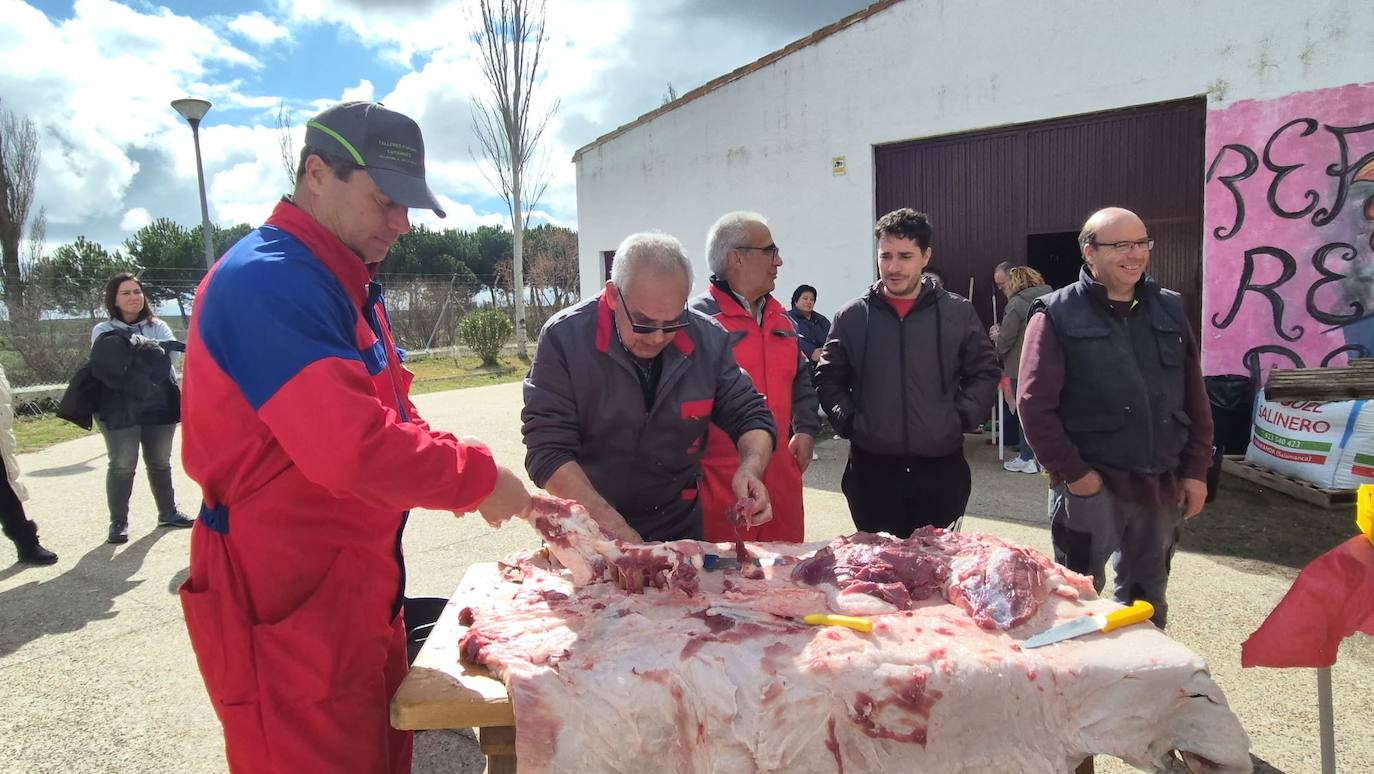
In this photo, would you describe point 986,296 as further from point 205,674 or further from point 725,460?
point 205,674

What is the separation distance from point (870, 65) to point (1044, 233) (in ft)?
9.03

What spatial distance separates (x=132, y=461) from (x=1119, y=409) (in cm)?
640

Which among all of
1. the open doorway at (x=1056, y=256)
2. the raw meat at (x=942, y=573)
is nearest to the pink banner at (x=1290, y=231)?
the open doorway at (x=1056, y=256)

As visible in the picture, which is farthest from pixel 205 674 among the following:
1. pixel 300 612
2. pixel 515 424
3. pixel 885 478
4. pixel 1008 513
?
pixel 515 424

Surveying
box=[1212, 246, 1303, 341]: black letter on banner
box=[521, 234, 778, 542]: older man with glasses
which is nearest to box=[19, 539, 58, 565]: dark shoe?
box=[521, 234, 778, 542]: older man with glasses

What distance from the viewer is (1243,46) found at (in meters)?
6.82

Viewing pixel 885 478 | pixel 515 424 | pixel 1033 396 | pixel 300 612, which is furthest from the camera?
pixel 515 424

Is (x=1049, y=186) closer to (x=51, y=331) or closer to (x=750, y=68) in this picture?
(x=750, y=68)

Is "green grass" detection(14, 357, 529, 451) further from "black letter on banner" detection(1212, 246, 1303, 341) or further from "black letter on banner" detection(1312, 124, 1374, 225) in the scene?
"black letter on banner" detection(1312, 124, 1374, 225)

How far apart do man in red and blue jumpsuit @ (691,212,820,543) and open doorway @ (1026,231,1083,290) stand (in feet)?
20.7

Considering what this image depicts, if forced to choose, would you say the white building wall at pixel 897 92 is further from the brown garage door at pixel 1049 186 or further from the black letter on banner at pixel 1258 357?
the black letter on banner at pixel 1258 357

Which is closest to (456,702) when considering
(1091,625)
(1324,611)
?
(1091,625)

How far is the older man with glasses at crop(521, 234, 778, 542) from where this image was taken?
252 centimetres

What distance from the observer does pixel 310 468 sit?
1528 millimetres
